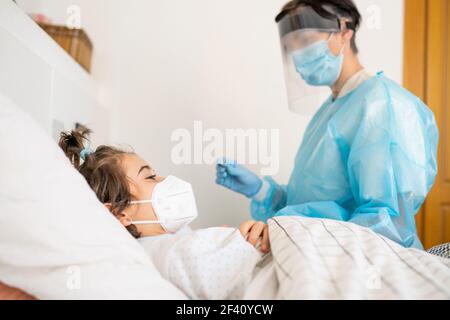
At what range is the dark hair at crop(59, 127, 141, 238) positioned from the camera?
85 centimetres

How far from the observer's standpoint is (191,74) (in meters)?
1.77

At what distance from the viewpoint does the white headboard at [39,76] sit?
92 cm

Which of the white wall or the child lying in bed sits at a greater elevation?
the white wall

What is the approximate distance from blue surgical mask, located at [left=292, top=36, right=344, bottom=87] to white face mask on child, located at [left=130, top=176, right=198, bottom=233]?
63 centimetres

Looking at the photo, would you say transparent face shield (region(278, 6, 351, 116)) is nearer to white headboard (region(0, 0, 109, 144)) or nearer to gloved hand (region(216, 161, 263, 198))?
gloved hand (region(216, 161, 263, 198))

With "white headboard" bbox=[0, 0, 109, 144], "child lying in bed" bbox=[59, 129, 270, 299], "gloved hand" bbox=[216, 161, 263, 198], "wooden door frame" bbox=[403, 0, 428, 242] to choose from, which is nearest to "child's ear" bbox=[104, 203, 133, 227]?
"child lying in bed" bbox=[59, 129, 270, 299]

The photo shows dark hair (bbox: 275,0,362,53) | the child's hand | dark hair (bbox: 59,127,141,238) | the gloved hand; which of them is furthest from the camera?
the gloved hand

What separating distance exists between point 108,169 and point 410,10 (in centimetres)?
177

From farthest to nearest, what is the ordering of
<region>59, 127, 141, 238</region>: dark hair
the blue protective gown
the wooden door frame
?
1. the wooden door frame
2. the blue protective gown
3. <region>59, 127, 141, 238</region>: dark hair

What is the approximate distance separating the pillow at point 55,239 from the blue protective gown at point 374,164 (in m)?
0.62

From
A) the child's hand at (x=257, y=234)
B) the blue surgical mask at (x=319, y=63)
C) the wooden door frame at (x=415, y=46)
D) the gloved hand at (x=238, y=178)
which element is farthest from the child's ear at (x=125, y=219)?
the wooden door frame at (x=415, y=46)

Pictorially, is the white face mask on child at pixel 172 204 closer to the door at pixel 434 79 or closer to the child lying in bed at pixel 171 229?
the child lying in bed at pixel 171 229

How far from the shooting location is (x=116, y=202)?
85 cm
